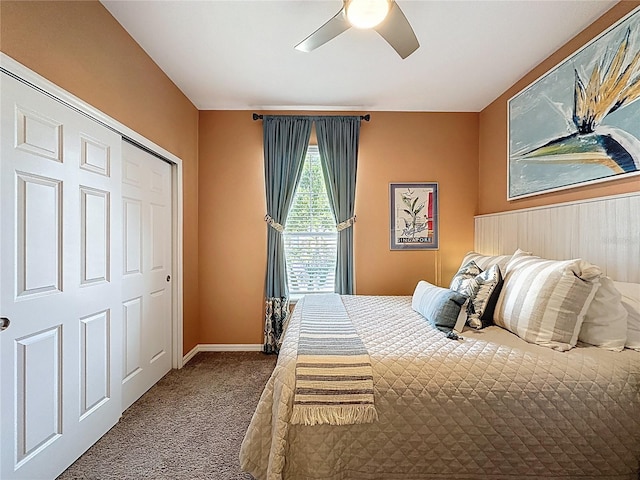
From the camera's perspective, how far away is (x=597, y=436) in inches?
55.6

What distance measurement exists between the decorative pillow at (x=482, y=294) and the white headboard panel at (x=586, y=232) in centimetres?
57

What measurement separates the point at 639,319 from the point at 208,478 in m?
2.36

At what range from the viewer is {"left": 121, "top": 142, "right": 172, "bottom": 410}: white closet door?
239 cm

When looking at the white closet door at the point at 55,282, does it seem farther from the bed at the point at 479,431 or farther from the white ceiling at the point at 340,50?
the bed at the point at 479,431

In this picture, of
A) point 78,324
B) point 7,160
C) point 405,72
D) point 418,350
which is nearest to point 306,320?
point 418,350

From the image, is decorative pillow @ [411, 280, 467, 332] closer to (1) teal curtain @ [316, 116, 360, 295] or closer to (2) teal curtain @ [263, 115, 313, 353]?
(1) teal curtain @ [316, 116, 360, 295]

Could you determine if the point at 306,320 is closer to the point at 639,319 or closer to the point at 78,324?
the point at 78,324

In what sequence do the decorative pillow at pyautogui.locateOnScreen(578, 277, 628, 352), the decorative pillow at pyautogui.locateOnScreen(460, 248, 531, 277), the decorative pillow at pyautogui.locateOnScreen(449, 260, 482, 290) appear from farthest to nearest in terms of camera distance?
1. the decorative pillow at pyautogui.locateOnScreen(460, 248, 531, 277)
2. the decorative pillow at pyautogui.locateOnScreen(449, 260, 482, 290)
3. the decorative pillow at pyautogui.locateOnScreen(578, 277, 628, 352)

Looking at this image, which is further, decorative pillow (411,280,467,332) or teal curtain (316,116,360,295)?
teal curtain (316,116,360,295)

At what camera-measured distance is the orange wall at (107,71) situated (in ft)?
4.99

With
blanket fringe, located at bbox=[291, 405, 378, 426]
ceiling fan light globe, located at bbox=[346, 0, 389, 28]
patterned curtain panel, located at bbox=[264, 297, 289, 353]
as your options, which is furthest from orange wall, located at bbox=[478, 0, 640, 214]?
patterned curtain panel, located at bbox=[264, 297, 289, 353]

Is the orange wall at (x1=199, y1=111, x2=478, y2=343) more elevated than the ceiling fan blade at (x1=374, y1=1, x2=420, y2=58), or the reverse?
the ceiling fan blade at (x1=374, y1=1, x2=420, y2=58)

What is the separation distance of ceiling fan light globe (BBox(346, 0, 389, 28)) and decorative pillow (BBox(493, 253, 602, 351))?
5.31 feet

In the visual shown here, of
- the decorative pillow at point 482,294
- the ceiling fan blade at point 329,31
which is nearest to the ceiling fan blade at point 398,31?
the ceiling fan blade at point 329,31
